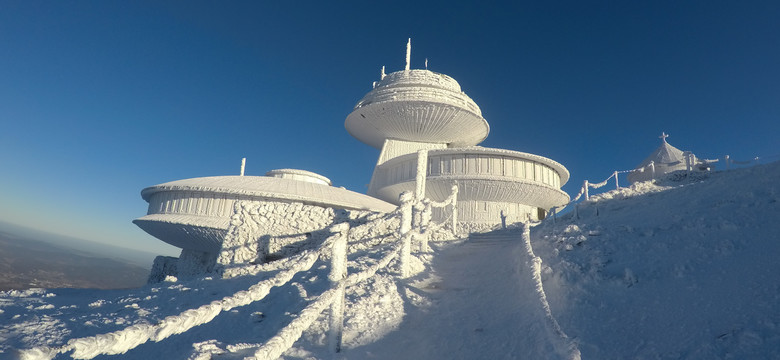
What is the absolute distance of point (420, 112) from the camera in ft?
78.6

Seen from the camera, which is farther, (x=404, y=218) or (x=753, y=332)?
(x=404, y=218)

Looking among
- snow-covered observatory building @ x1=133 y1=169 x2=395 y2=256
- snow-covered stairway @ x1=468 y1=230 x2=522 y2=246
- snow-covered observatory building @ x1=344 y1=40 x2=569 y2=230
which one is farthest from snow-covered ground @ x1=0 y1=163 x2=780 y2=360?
snow-covered observatory building @ x1=344 y1=40 x2=569 y2=230

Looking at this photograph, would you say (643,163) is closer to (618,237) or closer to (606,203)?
(606,203)

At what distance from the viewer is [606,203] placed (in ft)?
39.8

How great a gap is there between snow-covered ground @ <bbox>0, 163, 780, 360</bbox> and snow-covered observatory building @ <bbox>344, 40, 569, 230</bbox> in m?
8.24

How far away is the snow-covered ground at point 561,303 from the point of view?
151 inches

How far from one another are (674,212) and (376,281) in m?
6.59

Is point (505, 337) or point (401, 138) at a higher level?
point (401, 138)

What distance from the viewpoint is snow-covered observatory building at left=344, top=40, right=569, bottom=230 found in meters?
18.6

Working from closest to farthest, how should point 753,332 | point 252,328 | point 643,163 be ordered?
1. point 753,332
2. point 252,328
3. point 643,163

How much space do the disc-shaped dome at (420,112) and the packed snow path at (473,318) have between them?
1670 centimetres

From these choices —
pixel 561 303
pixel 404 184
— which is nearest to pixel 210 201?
pixel 404 184

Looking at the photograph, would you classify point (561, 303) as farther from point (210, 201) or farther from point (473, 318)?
point (210, 201)

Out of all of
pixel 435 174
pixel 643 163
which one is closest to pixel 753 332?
pixel 435 174
